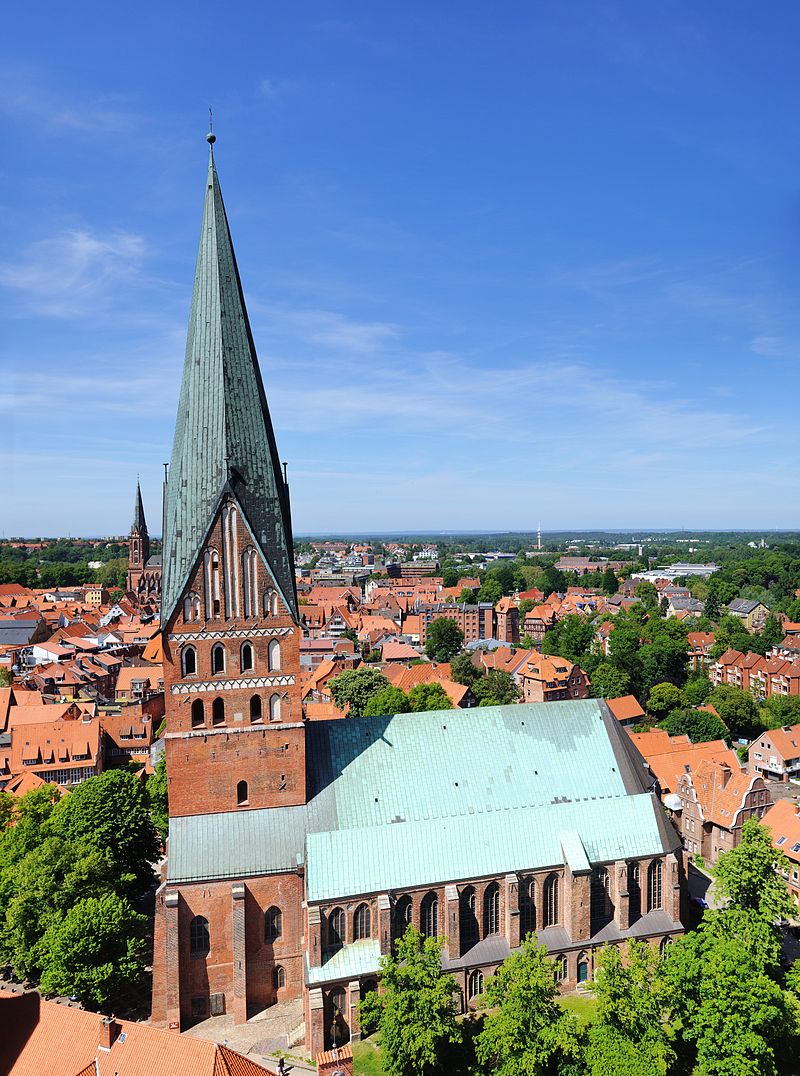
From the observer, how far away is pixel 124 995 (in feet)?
142

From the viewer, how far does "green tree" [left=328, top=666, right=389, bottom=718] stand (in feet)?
316

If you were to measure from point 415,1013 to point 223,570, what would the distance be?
76.6 ft

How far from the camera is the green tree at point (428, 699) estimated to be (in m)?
89.4

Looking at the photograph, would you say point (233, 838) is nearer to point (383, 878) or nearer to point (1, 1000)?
point (383, 878)

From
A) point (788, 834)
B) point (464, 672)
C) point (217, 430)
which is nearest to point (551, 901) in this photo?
point (788, 834)

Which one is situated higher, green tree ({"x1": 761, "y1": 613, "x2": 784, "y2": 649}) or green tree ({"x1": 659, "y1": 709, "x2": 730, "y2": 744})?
green tree ({"x1": 761, "y1": 613, "x2": 784, "y2": 649})

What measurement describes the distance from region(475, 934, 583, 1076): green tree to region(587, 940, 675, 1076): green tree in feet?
4.12

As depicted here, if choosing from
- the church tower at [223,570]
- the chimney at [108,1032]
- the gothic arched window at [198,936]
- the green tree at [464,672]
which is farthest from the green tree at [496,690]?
the chimney at [108,1032]

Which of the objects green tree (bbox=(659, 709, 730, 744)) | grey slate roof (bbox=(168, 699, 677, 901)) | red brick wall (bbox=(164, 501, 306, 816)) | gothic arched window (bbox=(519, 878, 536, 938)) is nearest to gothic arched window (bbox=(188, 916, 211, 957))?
grey slate roof (bbox=(168, 699, 677, 901))

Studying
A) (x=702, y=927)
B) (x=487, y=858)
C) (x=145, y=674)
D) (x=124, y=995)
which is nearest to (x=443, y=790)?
(x=487, y=858)

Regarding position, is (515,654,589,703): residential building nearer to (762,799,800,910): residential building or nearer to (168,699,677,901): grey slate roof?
(762,799,800,910): residential building

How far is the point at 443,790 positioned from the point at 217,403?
26.1 metres

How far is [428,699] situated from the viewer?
9069 centimetres

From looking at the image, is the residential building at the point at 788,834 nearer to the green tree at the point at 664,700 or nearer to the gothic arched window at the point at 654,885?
the gothic arched window at the point at 654,885
